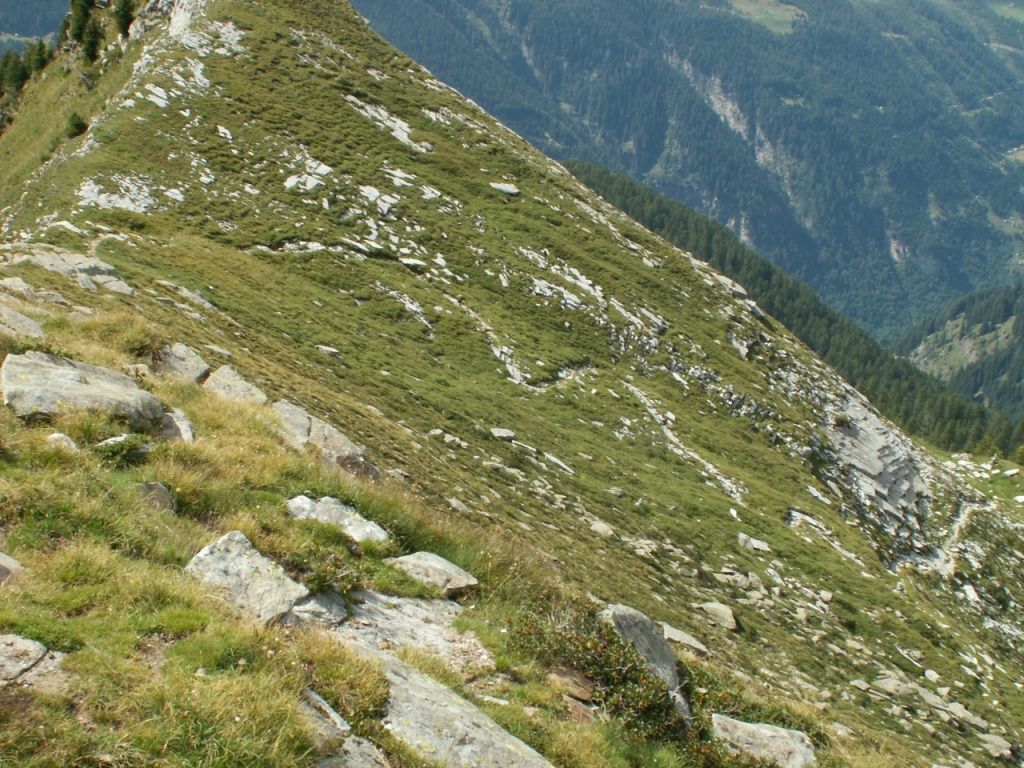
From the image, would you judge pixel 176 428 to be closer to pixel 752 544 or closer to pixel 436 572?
pixel 436 572

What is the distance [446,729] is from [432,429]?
17231 mm

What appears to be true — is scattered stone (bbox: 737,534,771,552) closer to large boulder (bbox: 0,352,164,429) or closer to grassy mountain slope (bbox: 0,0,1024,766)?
grassy mountain slope (bbox: 0,0,1024,766)

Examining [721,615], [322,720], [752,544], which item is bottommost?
[752,544]

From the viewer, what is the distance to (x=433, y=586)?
35.7 feet

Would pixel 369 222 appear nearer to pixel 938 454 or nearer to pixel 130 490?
pixel 130 490

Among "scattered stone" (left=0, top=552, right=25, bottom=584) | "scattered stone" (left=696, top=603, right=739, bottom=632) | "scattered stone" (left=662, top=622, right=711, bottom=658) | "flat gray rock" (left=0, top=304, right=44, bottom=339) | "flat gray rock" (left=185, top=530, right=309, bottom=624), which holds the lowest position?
"scattered stone" (left=696, top=603, right=739, bottom=632)

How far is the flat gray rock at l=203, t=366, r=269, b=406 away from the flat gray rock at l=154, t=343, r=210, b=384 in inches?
10.1

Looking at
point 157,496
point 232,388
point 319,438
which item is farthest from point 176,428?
point 232,388

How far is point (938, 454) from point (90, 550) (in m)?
103

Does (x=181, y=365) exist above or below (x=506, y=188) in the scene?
below

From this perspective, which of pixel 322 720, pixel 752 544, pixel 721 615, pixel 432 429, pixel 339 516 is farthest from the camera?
pixel 752 544

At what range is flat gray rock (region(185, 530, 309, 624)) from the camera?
26.7 feet

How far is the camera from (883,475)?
4494 centimetres

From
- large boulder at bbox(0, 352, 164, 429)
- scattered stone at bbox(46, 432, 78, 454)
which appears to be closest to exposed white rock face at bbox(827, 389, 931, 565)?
large boulder at bbox(0, 352, 164, 429)
